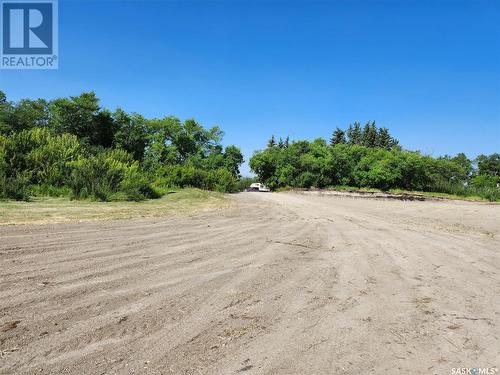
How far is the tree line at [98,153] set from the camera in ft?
58.5

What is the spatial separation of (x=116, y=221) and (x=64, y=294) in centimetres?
621

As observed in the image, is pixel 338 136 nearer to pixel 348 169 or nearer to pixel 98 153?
pixel 348 169

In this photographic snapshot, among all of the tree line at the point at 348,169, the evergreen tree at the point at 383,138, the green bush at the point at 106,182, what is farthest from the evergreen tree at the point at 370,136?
the green bush at the point at 106,182

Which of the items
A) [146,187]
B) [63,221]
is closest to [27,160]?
[146,187]

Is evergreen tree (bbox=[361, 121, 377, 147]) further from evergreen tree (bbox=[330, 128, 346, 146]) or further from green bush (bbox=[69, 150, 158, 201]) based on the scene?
green bush (bbox=[69, 150, 158, 201])

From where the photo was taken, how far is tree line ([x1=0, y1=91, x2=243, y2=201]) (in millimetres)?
17828

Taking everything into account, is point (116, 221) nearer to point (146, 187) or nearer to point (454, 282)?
point (454, 282)

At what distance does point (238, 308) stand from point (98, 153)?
2090 cm

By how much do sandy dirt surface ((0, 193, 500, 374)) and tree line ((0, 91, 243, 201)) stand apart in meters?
11.4

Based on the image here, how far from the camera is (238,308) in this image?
3.88 meters

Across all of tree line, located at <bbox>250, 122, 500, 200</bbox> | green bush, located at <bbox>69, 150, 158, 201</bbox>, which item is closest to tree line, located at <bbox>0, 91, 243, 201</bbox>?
green bush, located at <bbox>69, 150, 158, 201</bbox>

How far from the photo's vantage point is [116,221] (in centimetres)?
996

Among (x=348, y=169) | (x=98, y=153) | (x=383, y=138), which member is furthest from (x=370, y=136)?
(x=98, y=153)

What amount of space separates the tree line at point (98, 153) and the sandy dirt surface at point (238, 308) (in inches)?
448
